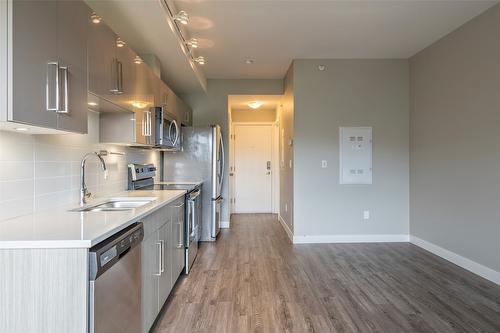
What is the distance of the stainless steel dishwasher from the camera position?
1.22 meters

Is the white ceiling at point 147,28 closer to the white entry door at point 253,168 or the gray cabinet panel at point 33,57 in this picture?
the gray cabinet panel at point 33,57

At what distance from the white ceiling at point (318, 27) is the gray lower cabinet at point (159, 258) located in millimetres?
1953

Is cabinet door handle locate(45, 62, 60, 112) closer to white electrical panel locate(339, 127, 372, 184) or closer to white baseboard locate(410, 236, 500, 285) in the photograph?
white electrical panel locate(339, 127, 372, 184)

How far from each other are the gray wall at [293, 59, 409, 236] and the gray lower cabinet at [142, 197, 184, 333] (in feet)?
7.03

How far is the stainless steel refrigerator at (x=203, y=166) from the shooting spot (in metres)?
4.32

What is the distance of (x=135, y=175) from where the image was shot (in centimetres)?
318

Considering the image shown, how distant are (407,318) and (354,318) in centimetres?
40

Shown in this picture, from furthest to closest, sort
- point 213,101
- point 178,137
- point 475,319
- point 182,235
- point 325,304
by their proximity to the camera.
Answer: point 213,101
point 178,137
point 182,235
point 325,304
point 475,319

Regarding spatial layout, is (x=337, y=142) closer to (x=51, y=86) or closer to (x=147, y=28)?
(x=147, y=28)

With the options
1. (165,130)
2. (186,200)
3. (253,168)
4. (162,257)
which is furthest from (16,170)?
(253,168)

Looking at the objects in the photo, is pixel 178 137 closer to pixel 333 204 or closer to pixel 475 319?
pixel 333 204

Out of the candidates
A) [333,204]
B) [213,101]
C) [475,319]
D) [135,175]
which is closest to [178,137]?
[135,175]

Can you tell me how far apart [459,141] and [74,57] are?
3756 millimetres

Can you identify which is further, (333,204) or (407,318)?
(333,204)
